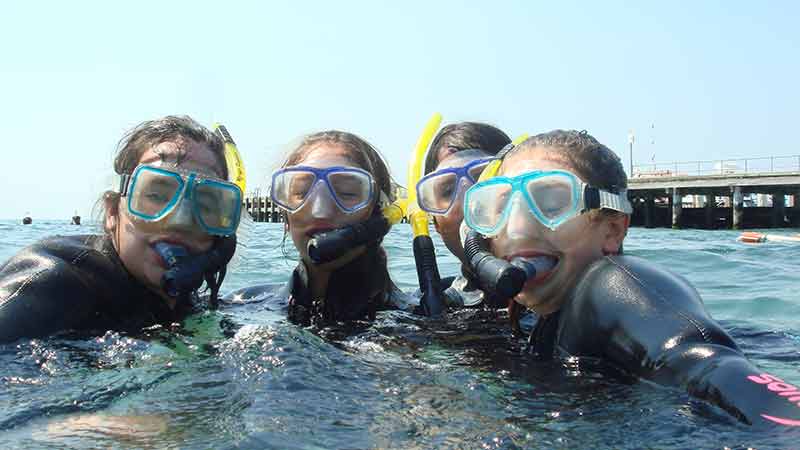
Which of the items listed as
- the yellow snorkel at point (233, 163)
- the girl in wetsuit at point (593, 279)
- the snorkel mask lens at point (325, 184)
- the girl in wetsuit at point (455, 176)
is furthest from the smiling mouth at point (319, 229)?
the girl in wetsuit at point (593, 279)

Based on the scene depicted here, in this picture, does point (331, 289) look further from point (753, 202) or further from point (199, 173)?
point (753, 202)

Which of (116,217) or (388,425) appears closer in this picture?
(388,425)

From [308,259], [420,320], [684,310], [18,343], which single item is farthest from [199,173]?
→ [684,310]

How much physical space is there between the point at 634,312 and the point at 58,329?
2.16 meters

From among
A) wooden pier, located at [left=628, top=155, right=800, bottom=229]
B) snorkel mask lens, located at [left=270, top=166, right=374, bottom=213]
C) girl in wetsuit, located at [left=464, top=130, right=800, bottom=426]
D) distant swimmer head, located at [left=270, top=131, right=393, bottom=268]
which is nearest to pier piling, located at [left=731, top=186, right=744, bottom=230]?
wooden pier, located at [left=628, top=155, right=800, bottom=229]

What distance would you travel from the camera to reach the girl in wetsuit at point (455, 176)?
3900mm

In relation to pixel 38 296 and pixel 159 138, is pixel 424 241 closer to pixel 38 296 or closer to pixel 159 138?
pixel 159 138

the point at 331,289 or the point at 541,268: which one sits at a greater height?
the point at 541,268

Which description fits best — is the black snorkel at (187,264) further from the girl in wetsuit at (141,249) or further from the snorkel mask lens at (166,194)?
the snorkel mask lens at (166,194)

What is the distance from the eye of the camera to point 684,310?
2.05 meters

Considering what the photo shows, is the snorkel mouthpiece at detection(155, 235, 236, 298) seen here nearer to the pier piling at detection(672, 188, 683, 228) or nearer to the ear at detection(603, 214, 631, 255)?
the ear at detection(603, 214, 631, 255)

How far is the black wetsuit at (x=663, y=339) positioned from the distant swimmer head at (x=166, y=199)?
1717 mm

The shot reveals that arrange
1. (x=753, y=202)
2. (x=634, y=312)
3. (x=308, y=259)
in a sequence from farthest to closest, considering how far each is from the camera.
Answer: (x=753, y=202) < (x=308, y=259) < (x=634, y=312)

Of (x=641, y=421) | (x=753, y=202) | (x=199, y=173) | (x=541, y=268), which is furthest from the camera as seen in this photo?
(x=753, y=202)
